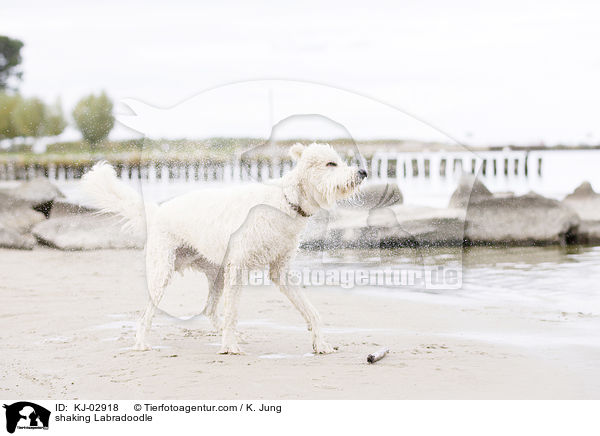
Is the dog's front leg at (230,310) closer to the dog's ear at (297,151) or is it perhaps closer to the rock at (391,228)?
the rock at (391,228)

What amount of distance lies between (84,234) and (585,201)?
1240cm

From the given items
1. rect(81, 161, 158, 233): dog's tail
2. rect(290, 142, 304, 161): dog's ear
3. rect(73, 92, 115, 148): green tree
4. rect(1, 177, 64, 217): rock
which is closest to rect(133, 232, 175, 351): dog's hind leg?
rect(81, 161, 158, 233): dog's tail

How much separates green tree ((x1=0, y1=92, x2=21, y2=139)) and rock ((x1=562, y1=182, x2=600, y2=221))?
5280 cm

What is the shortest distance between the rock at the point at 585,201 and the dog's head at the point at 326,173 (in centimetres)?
1318

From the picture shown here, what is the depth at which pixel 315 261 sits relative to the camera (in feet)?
23.7

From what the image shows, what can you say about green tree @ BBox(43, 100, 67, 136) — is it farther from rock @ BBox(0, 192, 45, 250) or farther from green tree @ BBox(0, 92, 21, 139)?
rock @ BBox(0, 192, 45, 250)

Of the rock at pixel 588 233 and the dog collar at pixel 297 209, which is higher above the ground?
the dog collar at pixel 297 209

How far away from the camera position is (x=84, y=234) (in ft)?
50.5

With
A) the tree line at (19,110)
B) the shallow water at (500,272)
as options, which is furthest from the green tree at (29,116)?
the shallow water at (500,272)

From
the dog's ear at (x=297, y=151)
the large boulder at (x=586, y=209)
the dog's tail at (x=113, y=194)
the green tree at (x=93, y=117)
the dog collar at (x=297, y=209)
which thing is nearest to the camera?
the dog's ear at (x=297, y=151)

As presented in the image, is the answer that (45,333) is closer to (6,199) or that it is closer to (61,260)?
(61,260)

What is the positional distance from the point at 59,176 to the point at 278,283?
117 ft

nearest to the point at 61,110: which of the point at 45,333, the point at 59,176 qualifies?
the point at 59,176

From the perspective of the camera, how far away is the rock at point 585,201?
1811cm
